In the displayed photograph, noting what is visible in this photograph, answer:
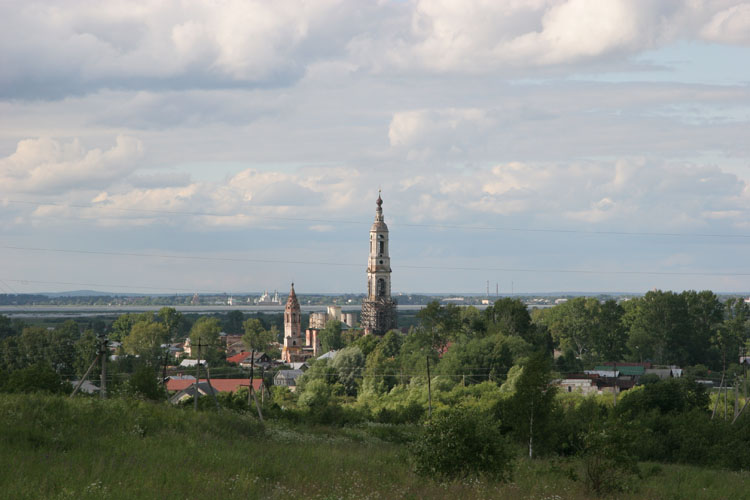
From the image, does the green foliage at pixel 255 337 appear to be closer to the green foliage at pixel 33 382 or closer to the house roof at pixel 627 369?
the house roof at pixel 627 369

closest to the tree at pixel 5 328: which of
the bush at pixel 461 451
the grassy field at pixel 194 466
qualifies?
the grassy field at pixel 194 466

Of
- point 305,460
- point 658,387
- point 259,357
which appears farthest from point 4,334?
point 305,460

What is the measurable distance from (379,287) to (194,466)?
112 meters

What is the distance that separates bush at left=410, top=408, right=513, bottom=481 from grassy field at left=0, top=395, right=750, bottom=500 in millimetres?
524

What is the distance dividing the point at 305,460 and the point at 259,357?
112819 mm

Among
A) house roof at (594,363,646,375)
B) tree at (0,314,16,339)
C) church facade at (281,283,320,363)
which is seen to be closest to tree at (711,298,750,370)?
house roof at (594,363,646,375)

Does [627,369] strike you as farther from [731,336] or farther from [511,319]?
[731,336]

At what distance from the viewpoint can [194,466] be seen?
66.4 feet

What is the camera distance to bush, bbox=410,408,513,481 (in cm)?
2064

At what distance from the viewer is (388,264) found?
133 metres

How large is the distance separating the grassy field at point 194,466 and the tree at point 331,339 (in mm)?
104830

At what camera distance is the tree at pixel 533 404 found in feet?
117

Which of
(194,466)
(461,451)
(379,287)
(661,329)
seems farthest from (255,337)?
(461,451)

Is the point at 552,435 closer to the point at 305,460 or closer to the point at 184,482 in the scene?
the point at 305,460
